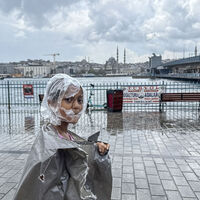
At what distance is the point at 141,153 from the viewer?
17.5ft

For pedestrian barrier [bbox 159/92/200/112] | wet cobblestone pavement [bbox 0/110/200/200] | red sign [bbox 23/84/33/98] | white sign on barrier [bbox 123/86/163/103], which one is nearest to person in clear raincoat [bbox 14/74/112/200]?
wet cobblestone pavement [bbox 0/110/200/200]

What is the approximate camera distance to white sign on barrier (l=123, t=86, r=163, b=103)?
10922 millimetres

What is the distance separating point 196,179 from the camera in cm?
398

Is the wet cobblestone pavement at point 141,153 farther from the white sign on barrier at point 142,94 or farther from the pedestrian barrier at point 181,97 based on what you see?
the white sign on barrier at point 142,94

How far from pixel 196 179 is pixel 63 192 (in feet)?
11.1

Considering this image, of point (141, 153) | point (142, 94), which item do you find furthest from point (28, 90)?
point (141, 153)

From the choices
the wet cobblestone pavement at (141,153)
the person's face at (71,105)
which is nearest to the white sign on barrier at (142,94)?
the wet cobblestone pavement at (141,153)

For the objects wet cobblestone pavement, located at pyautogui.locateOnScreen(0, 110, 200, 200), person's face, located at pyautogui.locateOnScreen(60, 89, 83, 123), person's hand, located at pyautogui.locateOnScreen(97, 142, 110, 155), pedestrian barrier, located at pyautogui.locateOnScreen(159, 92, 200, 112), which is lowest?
wet cobblestone pavement, located at pyautogui.locateOnScreen(0, 110, 200, 200)

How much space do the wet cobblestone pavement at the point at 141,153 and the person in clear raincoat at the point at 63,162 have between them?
215 cm

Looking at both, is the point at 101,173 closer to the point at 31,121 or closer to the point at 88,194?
the point at 88,194

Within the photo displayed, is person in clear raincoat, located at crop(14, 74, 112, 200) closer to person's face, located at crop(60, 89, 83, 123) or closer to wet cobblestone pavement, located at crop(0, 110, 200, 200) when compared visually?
person's face, located at crop(60, 89, 83, 123)

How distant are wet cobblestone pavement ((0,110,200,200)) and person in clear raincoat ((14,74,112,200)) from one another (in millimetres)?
2152

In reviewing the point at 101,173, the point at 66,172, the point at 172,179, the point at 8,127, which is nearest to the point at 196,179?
the point at 172,179

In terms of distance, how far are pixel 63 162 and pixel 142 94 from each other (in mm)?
9949
